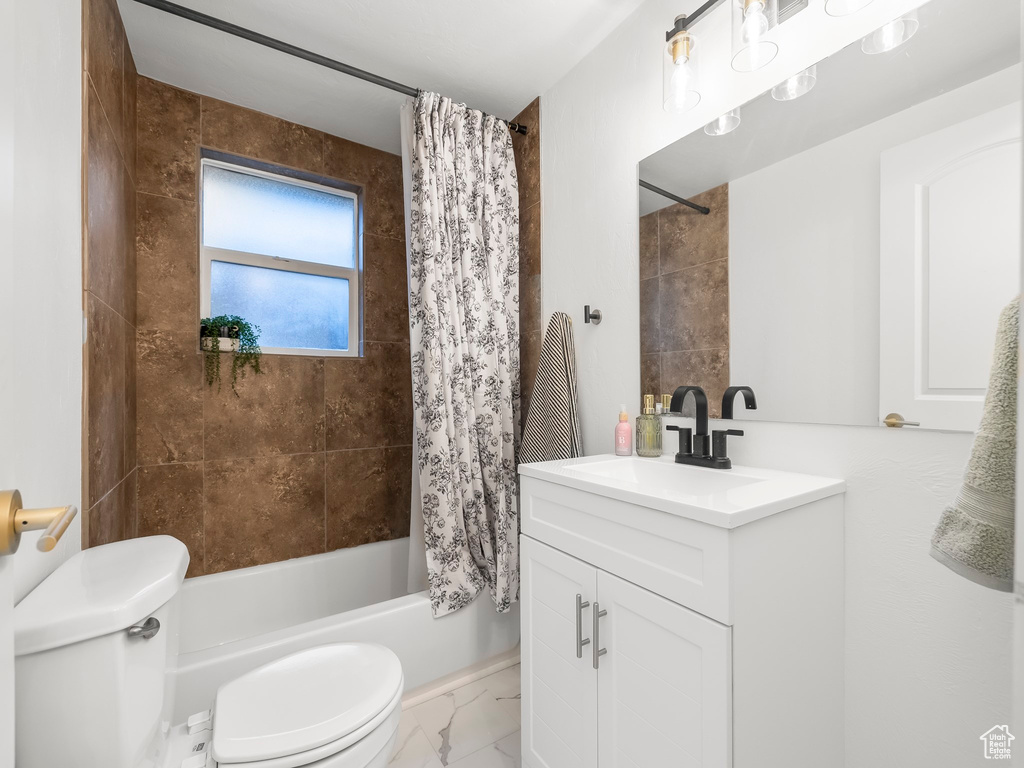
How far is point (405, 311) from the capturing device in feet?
8.16

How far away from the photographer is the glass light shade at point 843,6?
100 cm

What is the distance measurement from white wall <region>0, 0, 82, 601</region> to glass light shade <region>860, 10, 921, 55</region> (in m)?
1.53

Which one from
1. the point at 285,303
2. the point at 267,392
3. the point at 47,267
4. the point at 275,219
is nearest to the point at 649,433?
the point at 47,267

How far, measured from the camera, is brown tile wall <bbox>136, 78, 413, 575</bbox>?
75.5 inches

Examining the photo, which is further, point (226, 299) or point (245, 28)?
point (226, 299)

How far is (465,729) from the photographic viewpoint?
62.1 inches

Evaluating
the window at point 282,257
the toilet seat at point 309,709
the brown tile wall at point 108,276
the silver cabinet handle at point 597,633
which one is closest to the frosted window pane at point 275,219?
the window at point 282,257

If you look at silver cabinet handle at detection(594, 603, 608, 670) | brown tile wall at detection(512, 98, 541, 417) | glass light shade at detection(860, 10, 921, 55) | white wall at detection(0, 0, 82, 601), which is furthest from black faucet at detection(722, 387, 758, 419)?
white wall at detection(0, 0, 82, 601)

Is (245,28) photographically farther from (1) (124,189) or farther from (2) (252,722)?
(2) (252,722)

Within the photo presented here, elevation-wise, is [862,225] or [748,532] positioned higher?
[862,225]

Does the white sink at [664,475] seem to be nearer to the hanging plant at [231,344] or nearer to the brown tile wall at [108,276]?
the brown tile wall at [108,276]

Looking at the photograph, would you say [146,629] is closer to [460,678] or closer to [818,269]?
[460,678]

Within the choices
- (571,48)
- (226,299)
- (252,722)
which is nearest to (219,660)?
(252,722)

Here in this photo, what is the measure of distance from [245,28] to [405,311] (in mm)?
1259
